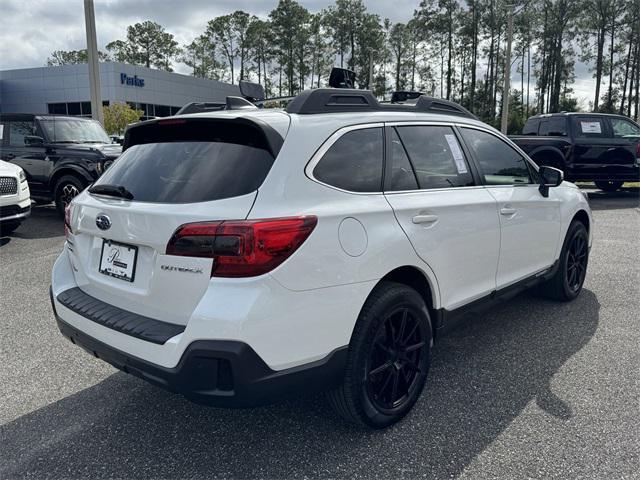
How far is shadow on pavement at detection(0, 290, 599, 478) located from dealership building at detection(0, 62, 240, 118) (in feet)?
128

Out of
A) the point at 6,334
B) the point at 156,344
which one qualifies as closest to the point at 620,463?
the point at 156,344

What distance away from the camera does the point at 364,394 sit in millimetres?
2578

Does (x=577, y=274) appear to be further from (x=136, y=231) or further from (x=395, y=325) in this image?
(x=136, y=231)

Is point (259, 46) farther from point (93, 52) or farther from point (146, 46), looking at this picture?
point (93, 52)

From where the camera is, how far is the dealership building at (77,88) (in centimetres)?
4044

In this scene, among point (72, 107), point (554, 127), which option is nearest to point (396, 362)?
point (554, 127)

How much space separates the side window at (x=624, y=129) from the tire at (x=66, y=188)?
12387mm

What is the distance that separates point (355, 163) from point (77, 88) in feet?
146

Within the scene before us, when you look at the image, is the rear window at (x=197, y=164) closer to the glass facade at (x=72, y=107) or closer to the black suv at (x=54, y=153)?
the black suv at (x=54, y=153)

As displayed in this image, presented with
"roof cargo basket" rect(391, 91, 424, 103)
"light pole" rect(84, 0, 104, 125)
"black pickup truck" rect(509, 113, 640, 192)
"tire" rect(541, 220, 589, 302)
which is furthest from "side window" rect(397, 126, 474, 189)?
"light pole" rect(84, 0, 104, 125)

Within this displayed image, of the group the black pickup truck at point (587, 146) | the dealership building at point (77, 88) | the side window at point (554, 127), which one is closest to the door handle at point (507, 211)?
the black pickup truck at point (587, 146)

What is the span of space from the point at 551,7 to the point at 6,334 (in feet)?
161

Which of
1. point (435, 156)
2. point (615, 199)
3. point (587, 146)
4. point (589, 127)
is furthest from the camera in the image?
point (615, 199)

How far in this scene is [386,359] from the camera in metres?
2.74
